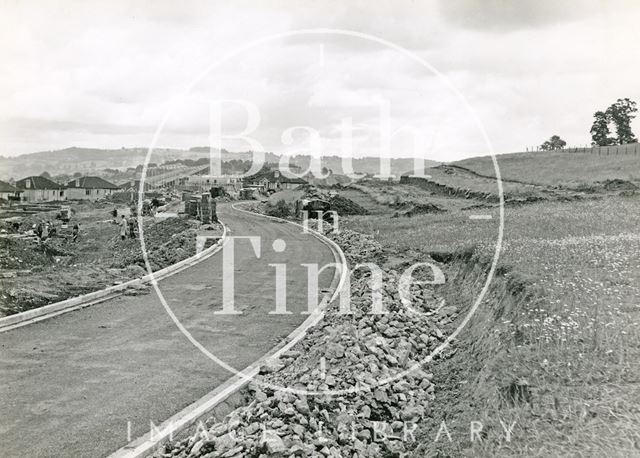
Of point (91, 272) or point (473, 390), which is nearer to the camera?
point (473, 390)

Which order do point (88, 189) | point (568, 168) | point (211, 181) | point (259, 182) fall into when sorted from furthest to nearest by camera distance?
point (211, 181)
point (88, 189)
point (259, 182)
point (568, 168)

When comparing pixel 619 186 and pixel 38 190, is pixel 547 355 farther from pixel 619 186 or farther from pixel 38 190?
pixel 38 190

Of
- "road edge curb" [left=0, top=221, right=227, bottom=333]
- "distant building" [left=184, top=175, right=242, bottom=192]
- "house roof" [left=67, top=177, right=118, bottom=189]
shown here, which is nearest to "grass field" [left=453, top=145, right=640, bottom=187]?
"road edge curb" [left=0, top=221, right=227, bottom=333]

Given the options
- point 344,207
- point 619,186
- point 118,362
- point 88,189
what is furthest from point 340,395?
point 88,189

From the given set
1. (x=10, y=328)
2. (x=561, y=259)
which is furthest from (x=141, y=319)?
(x=561, y=259)

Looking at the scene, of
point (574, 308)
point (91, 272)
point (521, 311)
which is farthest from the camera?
point (91, 272)

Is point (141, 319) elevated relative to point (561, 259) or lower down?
lower down

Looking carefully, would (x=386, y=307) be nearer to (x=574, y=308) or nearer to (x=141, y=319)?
(x=574, y=308)
